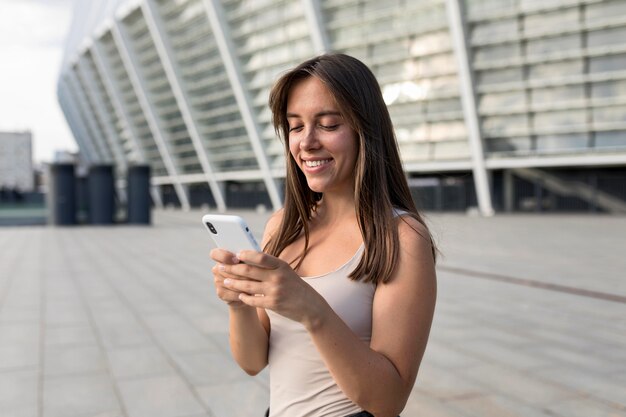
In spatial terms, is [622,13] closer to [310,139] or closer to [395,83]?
[395,83]

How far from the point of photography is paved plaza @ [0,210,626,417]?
421cm

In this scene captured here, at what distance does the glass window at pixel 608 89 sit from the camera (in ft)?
102

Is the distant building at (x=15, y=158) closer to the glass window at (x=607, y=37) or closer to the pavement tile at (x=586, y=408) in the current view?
the glass window at (x=607, y=37)

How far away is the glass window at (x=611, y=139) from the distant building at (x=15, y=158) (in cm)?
8644

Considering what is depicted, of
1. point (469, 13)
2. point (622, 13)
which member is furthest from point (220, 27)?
point (622, 13)

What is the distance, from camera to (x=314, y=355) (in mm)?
1727

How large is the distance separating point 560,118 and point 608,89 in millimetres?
2790

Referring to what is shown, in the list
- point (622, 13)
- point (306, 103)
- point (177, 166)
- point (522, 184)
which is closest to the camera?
point (306, 103)

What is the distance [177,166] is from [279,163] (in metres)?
16.4

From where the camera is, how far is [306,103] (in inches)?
66.2

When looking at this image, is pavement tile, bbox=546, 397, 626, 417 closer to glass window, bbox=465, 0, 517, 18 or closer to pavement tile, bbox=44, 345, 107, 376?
pavement tile, bbox=44, 345, 107, 376

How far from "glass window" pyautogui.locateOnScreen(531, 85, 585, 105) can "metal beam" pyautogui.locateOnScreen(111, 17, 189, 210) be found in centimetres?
3341

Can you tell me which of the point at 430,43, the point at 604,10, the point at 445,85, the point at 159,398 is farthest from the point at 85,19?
the point at 159,398

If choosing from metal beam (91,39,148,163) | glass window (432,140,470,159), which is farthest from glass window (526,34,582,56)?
metal beam (91,39,148,163)
